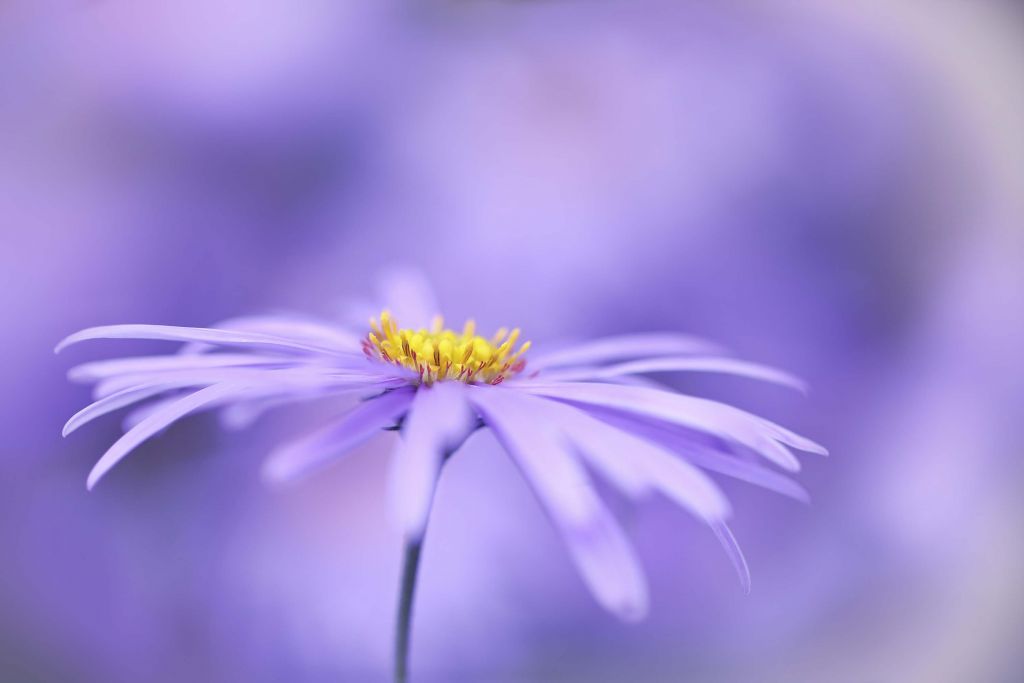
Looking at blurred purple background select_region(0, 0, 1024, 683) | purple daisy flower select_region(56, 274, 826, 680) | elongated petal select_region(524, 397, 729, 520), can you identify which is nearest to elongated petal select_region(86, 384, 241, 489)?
purple daisy flower select_region(56, 274, 826, 680)

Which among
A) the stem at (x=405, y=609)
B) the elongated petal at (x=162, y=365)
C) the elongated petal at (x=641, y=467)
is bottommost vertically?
the stem at (x=405, y=609)

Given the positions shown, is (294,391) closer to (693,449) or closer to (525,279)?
(693,449)

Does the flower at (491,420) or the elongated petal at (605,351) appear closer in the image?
the flower at (491,420)

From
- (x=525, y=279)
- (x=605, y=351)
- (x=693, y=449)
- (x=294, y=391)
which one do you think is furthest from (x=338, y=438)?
(x=525, y=279)

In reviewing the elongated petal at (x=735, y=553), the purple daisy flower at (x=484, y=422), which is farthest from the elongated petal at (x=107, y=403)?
the elongated petal at (x=735, y=553)

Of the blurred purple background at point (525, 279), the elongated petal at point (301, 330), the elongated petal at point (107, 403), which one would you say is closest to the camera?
the elongated petal at point (107, 403)

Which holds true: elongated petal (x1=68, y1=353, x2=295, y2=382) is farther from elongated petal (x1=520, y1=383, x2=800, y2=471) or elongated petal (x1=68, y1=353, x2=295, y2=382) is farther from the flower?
elongated petal (x1=520, y1=383, x2=800, y2=471)

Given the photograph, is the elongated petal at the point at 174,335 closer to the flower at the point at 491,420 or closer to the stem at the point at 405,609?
the flower at the point at 491,420

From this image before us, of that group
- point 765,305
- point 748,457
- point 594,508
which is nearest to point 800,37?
point 765,305
